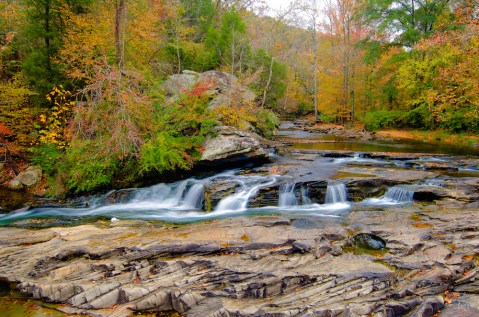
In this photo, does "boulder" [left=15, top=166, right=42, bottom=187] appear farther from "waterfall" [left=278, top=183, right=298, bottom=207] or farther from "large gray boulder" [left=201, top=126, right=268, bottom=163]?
"waterfall" [left=278, top=183, right=298, bottom=207]

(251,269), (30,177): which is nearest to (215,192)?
(251,269)

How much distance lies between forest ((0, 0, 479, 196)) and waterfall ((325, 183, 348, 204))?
548 centimetres

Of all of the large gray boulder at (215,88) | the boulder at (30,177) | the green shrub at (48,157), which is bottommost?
the boulder at (30,177)

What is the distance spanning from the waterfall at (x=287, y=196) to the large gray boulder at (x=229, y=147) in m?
2.87

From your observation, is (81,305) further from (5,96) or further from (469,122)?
(469,122)

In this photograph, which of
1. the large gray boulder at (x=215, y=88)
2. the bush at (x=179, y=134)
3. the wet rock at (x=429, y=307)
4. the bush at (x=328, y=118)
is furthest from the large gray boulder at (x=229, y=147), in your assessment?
the bush at (x=328, y=118)

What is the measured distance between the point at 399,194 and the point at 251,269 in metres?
6.80

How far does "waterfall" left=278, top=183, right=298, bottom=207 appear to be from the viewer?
1029 centimetres

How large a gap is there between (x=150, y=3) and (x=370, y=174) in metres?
18.0

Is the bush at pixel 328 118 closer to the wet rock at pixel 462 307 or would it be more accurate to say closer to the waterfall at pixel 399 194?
the waterfall at pixel 399 194

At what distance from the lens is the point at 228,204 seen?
1022 centimetres

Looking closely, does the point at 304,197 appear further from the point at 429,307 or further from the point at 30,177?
the point at 30,177

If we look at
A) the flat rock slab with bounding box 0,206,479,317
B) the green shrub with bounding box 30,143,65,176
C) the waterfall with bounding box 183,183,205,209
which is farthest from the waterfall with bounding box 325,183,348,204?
the green shrub with bounding box 30,143,65,176

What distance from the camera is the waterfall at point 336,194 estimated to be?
33.2 feet
